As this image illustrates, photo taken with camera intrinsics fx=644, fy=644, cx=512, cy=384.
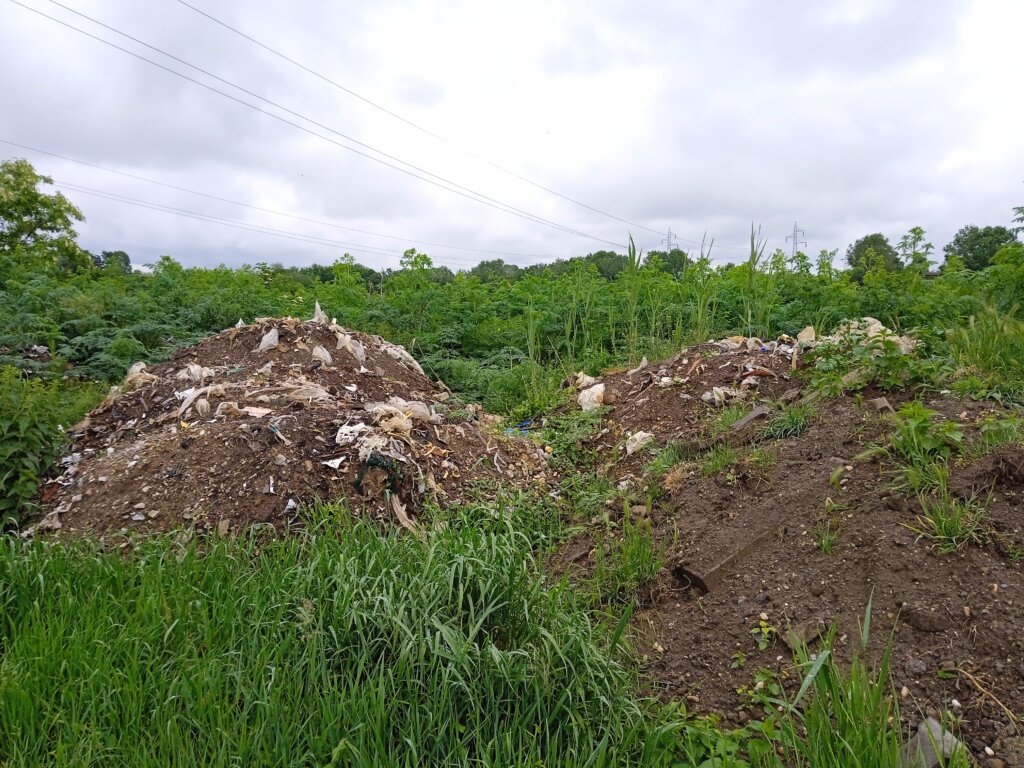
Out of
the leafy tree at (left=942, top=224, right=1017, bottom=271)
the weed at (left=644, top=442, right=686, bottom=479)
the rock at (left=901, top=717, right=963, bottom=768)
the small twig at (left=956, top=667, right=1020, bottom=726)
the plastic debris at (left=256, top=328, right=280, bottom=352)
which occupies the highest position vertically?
the leafy tree at (left=942, top=224, right=1017, bottom=271)

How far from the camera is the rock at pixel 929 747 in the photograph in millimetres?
1593

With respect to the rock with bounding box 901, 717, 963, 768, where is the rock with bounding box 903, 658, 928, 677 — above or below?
above

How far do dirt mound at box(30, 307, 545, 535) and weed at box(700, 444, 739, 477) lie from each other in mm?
1160

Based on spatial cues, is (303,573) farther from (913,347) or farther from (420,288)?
(420,288)

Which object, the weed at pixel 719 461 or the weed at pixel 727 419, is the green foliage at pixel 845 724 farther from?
the weed at pixel 727 419

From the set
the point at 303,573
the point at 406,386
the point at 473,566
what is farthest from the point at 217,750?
the point at 406,386

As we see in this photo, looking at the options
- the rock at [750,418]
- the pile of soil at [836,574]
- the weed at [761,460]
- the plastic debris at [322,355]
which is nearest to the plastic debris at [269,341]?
the plastic debris at [322,355]

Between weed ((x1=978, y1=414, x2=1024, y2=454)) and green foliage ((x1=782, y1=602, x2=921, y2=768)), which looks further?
weed ((x1=978, y1=414, x2=1024, y2=454))

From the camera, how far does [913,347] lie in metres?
3.82

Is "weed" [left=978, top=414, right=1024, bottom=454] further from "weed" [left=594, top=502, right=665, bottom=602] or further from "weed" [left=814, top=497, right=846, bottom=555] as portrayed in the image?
"weed" [left=594, top=502, right=665, bottom=602]

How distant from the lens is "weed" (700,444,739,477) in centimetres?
331

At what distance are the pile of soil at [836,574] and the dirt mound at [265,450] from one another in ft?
3.29

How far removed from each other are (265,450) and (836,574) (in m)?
2.77

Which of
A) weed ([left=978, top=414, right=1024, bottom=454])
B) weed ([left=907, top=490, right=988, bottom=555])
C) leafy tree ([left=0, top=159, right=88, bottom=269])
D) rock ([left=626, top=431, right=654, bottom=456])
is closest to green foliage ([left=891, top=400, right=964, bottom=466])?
weed ([left=978, top=414, right=1024, bottom=454])
